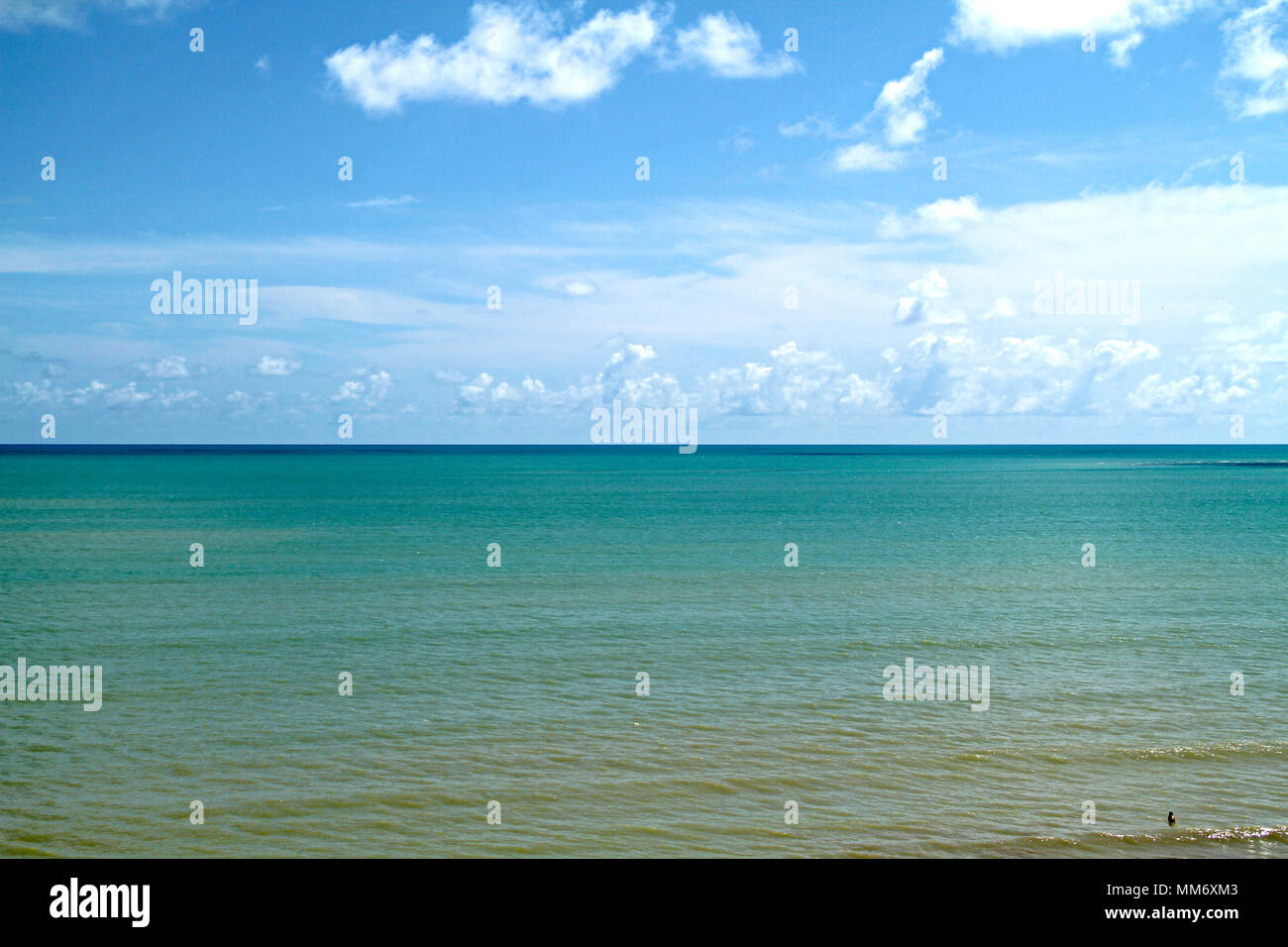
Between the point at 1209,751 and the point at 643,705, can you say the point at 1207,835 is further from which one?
the point at 643,705

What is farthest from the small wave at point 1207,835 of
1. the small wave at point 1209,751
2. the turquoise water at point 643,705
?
the small wave at point 1209,751

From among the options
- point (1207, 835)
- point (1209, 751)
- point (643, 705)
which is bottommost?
point (1207, 835)

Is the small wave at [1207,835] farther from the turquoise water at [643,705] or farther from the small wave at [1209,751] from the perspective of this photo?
the small wave at [1209,751]

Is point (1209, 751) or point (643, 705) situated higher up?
point (643, 705)

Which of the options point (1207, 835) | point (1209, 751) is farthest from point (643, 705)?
point (1209, 751)

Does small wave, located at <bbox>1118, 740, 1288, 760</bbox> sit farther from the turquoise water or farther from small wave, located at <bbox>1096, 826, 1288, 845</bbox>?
small wave, located at <bbox>1096, 826, 1288, 845</bbox>

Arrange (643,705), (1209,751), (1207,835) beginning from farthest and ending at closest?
(643,705) < (1209,751) < (1207,835)

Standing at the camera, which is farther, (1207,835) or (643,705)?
(643,705)

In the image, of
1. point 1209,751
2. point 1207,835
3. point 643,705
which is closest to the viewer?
point 1207,835

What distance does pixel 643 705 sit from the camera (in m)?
22.1

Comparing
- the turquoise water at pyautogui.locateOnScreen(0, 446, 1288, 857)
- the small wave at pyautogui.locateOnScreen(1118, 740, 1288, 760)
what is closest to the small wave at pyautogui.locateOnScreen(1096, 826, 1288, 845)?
the turquoise water at pyautogui.locateOnScreen(0, 446, 1288, 857)

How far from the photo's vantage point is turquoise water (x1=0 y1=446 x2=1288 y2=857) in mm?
15641
